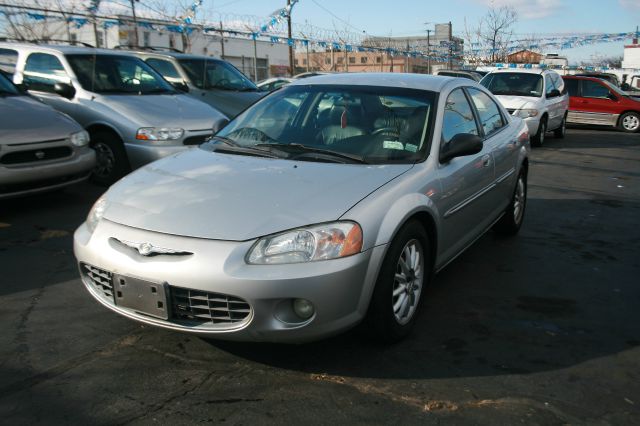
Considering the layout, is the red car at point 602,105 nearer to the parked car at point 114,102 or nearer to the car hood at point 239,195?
the parked car at point 114,102

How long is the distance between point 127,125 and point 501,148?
441 cm

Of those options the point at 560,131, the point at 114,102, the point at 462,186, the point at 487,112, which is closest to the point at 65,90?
the point at 114,102

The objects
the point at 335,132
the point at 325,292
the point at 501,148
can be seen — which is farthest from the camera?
the point at 501,148

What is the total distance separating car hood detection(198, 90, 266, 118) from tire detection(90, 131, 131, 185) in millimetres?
2983

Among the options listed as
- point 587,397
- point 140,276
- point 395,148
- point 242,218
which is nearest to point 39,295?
point 140,276

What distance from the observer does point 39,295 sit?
4.12m

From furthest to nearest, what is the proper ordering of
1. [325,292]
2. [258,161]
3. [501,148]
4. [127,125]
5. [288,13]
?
1. [288,13]
2. [127,125]
3. [501,148]
4. [258,161]
5. [325,292]

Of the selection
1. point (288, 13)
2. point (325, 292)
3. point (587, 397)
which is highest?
point (288, 13)

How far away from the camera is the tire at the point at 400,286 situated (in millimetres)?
3184

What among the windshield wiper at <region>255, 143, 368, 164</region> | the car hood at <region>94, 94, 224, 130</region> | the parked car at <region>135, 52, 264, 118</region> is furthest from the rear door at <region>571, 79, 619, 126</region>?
the windshield wiper at <region>255, 143, 368, 164</region>

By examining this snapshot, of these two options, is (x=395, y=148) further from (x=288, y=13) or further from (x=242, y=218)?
(x=288, y=13)

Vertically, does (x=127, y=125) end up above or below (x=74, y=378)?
above

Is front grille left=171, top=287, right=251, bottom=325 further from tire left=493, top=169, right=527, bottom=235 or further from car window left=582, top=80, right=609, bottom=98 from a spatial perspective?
car window left=582, top=80, right=609, bottom=98

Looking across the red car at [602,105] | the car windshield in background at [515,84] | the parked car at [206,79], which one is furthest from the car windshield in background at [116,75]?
the red car at [602,105]
